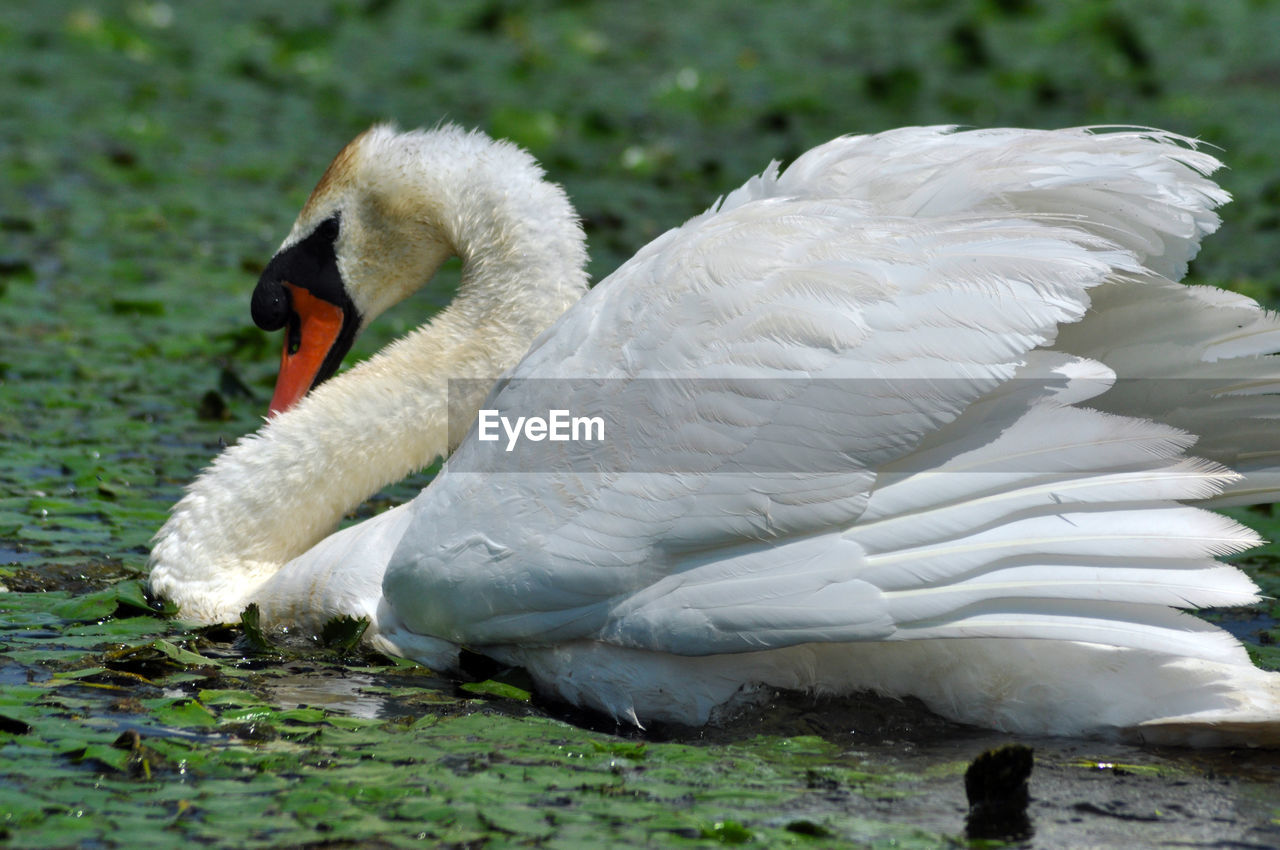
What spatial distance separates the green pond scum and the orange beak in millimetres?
741

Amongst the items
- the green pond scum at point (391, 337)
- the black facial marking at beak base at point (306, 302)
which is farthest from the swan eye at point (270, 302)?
the green pond scum at point (391, 337)

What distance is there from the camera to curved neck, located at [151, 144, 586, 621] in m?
5.35

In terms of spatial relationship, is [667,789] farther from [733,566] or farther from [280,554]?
[280,554]

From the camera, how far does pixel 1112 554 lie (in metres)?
4.17

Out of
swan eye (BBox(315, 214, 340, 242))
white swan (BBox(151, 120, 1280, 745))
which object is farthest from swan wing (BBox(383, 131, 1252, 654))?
swan eye (BBox(315, 214, 340, 242))

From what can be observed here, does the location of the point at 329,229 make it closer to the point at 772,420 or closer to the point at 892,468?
the point at 772,420

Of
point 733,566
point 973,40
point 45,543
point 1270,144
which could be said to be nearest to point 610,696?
point 733,566

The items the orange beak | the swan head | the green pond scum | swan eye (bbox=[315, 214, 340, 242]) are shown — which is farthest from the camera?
the orange beak

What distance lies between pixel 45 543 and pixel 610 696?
234 cm

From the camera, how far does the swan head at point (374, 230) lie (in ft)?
18.3

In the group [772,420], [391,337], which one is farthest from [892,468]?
[391,337]

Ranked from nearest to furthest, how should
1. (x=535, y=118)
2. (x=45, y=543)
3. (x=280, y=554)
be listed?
(x=280, y=554) → (x=45, y=543) → (x=535, y=118)

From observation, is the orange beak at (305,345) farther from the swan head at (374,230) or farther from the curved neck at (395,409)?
the curved neck at (395,409)

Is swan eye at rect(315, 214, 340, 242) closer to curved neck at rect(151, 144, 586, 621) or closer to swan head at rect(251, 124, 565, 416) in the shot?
swan head at rect(251, 124, 565, 416)
